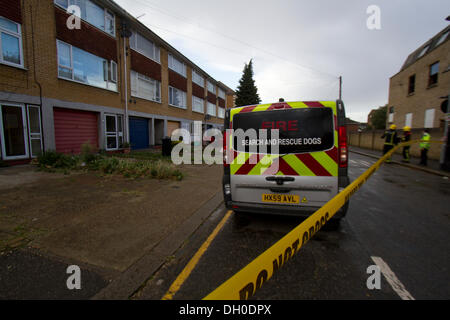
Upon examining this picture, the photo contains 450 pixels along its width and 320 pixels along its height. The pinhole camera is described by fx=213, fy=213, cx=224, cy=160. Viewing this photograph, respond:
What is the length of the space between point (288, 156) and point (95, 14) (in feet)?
47.4

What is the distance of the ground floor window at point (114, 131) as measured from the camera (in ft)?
42.8

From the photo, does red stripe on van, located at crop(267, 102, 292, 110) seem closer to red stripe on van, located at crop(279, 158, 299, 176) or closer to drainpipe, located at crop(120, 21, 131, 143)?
red stripe on van, located at crop(279, 158, 299, 176)

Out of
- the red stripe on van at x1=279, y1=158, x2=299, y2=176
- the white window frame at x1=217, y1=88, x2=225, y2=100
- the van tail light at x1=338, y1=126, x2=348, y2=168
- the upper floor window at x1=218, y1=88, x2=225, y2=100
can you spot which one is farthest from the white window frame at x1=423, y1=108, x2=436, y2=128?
the upper floor window at x1=218, y1=88, x2=225, y2=100

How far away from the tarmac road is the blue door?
509 inches

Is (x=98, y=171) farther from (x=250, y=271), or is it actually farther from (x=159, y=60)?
(x=159, y=60)

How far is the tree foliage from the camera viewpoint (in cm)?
3581

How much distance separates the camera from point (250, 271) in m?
1.36

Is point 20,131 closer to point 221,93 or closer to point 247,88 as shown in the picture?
point 221,93

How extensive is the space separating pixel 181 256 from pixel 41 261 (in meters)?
1.68

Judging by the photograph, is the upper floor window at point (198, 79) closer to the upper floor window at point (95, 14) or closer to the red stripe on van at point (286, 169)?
the upper floor window at point (95, 14)

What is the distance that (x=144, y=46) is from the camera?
638 inches

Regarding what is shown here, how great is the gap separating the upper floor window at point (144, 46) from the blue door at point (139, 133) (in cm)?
502

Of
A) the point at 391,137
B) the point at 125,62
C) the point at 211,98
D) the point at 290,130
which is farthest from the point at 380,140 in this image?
the point at 125,62

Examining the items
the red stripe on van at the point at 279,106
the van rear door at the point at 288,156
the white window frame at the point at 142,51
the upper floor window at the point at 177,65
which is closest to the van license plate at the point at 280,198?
the van rear door at the point at 288,156
